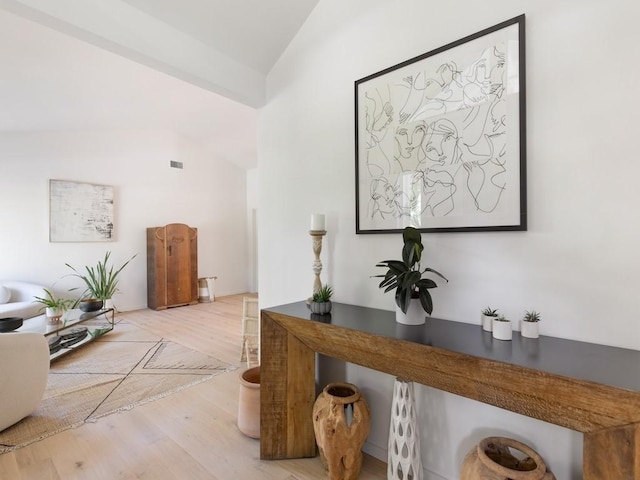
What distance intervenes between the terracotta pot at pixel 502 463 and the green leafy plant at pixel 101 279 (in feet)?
17.4

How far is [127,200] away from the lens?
5.45m

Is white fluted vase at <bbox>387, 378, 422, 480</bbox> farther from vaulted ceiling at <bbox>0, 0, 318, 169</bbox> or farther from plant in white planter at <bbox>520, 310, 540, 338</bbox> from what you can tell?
vaulted ceiling at <bbox>0, 0, 318, 169</bbox>

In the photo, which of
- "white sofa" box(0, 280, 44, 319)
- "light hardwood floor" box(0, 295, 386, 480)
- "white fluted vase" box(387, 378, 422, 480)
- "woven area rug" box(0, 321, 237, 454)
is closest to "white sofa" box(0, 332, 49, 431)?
"woven area rug" box(0, 321, 237, 454)

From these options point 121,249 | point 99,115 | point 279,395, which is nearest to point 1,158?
point 99,115

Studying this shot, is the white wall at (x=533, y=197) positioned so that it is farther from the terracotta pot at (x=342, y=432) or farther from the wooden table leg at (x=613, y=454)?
the wooden table leg at (x=613, y=454)

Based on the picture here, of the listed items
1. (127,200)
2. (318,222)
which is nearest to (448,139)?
(318,222)

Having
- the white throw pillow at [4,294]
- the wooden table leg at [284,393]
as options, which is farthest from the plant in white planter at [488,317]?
the white throw pillow at [4,294]

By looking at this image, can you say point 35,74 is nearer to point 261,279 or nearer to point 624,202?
point 261,279

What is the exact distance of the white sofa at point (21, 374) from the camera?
1970mm

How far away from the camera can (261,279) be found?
8.52 ft

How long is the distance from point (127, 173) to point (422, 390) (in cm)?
578

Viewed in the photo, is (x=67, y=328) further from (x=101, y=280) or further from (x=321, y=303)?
(x=321, y=303)

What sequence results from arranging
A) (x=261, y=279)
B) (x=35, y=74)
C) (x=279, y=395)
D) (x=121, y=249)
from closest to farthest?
(x=279, y=395), (x=261, y=279), (x=35, y=74), (x=121, y=249)

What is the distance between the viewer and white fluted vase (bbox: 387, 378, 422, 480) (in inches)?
59.0
